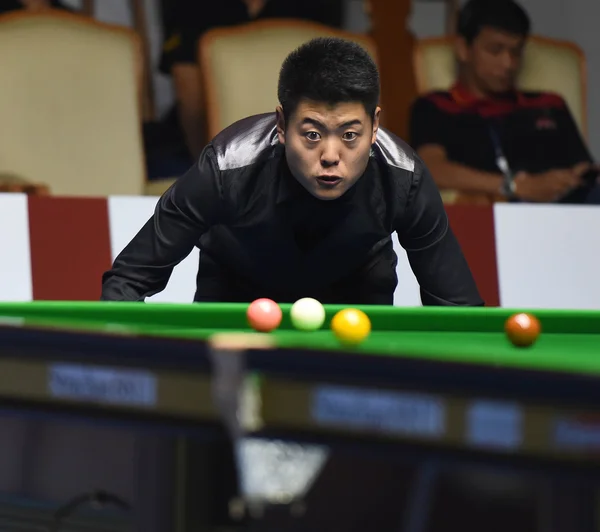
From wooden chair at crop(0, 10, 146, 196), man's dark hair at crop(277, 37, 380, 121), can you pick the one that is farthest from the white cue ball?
wooden chair at crop(0, 10, 146, 196)

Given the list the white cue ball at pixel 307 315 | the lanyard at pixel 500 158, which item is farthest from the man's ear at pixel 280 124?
the lanyard at pixel 500 158

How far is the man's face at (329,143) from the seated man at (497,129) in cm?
198

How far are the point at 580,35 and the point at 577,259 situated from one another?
2.19 metres

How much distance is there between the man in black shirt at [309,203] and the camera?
2.40m

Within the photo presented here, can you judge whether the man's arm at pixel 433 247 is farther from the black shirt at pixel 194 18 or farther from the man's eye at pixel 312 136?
the black shirt at pixel 194 18

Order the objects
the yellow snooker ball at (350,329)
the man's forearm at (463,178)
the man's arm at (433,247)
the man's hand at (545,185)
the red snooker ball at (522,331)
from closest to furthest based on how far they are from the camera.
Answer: the yellow snooker ball at (350,329)
the red snooker ball at (522,331)
the man's arm at (433,247)
the man's forearm at (463,178)
the man's hand at (545,185)

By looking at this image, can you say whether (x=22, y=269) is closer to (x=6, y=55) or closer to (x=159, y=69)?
(x=6, y=55)

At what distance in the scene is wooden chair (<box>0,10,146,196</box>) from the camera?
3.96m

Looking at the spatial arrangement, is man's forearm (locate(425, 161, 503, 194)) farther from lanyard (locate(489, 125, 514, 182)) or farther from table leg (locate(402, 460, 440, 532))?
table leg (locate(402, 460, 440, 532))

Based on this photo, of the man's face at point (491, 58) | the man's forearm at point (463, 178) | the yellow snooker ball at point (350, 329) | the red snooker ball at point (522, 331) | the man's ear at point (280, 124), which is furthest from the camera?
the man's face at point (491, 58)

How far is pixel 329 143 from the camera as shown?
2.38 meters

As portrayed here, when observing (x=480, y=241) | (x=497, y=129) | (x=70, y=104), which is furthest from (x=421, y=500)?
(x=497, y=129)

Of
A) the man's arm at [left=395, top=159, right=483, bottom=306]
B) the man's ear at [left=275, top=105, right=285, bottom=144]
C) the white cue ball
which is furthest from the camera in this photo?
the man's arm at [left=395, top=159, right=483, bottom=306]

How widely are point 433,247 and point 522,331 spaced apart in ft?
2.11
